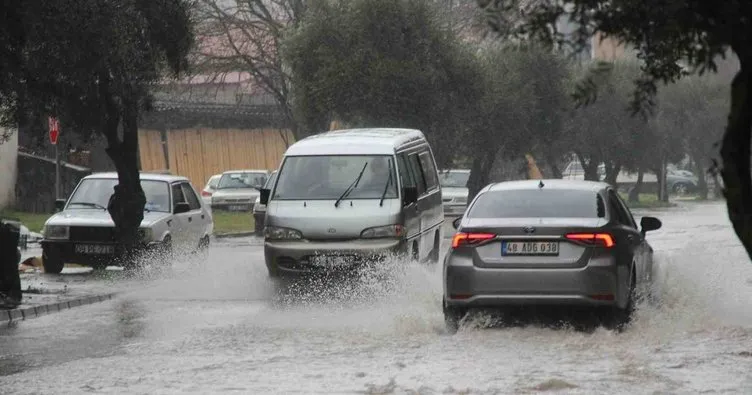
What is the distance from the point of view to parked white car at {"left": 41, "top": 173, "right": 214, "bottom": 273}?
2325 centimetres

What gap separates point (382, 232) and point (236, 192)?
94.8 ft

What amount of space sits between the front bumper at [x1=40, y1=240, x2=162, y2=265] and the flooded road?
→ 2.91m

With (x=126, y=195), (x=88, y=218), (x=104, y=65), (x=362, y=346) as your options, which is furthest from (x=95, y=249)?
(x=362, y=346)

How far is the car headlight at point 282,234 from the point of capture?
18922mm

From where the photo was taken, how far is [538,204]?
48.4ft

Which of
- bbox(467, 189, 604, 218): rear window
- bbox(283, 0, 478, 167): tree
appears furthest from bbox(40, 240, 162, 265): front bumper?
bbox(283, 0, 478, 167): tree

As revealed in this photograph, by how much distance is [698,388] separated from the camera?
426 inches

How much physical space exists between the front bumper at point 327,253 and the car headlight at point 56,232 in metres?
5.49

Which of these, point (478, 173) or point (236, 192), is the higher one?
point (478, 173)

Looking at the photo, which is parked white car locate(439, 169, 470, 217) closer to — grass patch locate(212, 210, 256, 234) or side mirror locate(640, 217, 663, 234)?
grass patch locate(212, 210, 256, 234)

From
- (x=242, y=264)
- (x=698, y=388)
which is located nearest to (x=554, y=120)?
(x=242, y=264)

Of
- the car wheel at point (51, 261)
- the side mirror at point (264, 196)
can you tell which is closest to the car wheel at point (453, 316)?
the side mirror at point (264, 196)

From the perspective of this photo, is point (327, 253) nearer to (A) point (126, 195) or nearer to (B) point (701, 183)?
(A) point (126, 195)

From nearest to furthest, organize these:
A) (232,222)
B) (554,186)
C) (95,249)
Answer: (554,186)
(95,249)
(232,222)
